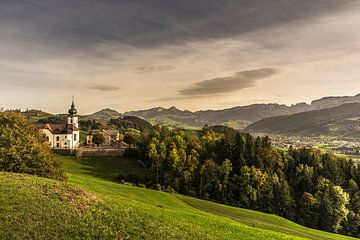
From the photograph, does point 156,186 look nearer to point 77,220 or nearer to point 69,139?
point 69,139

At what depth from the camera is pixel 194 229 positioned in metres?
29.3

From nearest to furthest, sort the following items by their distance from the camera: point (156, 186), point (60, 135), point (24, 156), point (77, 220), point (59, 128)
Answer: point (77, 220) → point (24, 156) → point (156, 186) → point (60, 135) → point (59, 128)

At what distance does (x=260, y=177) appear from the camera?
95688 mm

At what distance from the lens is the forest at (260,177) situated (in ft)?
299

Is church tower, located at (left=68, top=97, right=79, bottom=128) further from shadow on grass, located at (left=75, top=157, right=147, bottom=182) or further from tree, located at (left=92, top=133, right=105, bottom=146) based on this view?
shadow on grass, located at (left=75, top=157, right=147, bottom=182)

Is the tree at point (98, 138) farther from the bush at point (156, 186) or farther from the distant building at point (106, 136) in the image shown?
the bush at point (156, 186)

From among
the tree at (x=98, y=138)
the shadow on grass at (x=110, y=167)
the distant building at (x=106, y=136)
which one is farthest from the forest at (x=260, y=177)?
the distant building at (x=106, y=136)

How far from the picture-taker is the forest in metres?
91.1

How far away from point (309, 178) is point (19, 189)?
319 ft

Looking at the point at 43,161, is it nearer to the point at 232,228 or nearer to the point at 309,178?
the point at 232,228

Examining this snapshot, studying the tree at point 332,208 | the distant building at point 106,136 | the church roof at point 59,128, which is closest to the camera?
the tree at point 332,208

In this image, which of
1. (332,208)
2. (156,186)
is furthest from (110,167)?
(332,208)

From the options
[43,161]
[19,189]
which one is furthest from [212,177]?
[19,189]

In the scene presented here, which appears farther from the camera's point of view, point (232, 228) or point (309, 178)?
point (309, 178)
